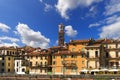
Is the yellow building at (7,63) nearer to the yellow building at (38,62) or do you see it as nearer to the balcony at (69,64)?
the yellow building at (38,62)

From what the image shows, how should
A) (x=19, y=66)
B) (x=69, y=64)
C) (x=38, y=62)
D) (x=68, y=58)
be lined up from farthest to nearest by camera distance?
(x=19, y=66), (x=38, y=62), (x=68, y=58), (x=69, y=64)

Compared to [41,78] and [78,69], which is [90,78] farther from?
[78,69]

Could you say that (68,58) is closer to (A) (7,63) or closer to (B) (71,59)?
(B) (71,59)

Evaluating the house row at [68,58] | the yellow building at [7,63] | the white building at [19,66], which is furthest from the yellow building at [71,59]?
the yellow building at [7,63]

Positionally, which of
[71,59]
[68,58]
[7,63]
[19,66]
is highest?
[68,58]

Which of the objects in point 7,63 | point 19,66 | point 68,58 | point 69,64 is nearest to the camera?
point 69,64

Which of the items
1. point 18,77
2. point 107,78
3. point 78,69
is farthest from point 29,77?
point 107,78

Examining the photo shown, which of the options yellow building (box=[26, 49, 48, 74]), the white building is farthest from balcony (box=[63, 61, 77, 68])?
the white building

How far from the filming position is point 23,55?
111m

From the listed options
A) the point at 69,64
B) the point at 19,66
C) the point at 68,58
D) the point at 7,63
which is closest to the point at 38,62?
the point at 19,66

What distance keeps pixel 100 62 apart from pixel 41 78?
64.1 ft

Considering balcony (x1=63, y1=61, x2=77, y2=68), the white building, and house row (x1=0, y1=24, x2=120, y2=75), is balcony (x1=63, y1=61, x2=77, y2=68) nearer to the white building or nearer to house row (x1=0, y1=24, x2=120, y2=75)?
house row (x1=0, y1=24, x2=120, y2=75)

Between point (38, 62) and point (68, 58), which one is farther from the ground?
point (68, 58)

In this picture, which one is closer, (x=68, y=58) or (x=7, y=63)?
(x=68, y=58)
